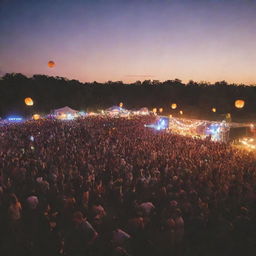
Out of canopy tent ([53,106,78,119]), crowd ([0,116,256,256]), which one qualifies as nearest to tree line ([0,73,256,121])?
canopy tent ([53,106,78,119])

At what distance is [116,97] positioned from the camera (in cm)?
5125

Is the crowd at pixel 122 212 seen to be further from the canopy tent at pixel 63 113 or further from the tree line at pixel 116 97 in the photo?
the tree line at pixel 116 97

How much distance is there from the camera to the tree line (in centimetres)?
3641

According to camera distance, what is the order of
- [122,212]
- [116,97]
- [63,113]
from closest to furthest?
1. [122,212]
2. [63,113]
3. [116,97]

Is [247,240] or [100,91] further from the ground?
Answer: [100,91]

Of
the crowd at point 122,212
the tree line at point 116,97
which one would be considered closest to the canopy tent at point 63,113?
the tree line at point 116,97

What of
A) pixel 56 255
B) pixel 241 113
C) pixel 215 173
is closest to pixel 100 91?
pixel 241 113

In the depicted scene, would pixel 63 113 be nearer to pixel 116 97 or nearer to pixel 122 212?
pixel 122 212

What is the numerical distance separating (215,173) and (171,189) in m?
2.10

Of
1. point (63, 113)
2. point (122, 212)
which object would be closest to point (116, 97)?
point (63, 113)

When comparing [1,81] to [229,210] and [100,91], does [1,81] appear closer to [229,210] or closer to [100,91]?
[100,91]

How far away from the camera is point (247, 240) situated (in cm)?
446

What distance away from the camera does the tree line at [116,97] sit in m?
36.4

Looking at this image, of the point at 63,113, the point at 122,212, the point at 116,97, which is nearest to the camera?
the point at 122,212
